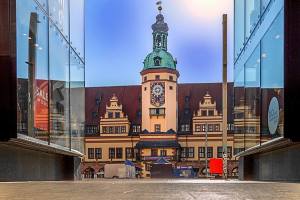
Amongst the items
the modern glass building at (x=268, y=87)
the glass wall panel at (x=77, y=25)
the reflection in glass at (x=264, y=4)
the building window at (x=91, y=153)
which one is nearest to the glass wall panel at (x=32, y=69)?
the glass wall panel at (x=77, y=25)

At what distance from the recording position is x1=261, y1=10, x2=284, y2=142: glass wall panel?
10828 mm

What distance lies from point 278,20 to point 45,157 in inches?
272

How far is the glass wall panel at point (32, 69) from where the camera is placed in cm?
1081

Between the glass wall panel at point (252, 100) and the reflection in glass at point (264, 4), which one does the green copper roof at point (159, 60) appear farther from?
the reflection in glass at point (264, 4)

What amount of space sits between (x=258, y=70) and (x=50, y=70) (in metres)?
5.30

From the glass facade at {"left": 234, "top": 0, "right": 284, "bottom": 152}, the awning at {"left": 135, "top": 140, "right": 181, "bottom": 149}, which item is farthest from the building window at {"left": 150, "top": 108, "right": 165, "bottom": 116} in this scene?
the glass facade at {"left": 234, "top": 0, "right": 284, "bottom": 152}

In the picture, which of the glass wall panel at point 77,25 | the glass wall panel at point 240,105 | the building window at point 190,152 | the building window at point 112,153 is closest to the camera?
the glass wall panel at point 77,25

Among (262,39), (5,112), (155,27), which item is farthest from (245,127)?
(155,27)

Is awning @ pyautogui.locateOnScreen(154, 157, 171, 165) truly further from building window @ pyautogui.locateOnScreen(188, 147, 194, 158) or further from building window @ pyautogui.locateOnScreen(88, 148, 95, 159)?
building window @ pyautogui.locateOnScreen(88, 148, 95, 159)

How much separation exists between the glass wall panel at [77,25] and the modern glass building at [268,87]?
5.48 m

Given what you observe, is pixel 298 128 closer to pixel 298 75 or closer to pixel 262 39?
pixel 298 75

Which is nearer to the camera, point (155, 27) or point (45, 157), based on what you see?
point (45, 157)

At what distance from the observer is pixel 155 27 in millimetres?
79062

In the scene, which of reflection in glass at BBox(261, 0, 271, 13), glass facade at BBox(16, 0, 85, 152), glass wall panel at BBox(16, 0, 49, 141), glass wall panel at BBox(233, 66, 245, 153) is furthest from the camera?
glass wall panel at BBox(233, 66, 245, 153)
